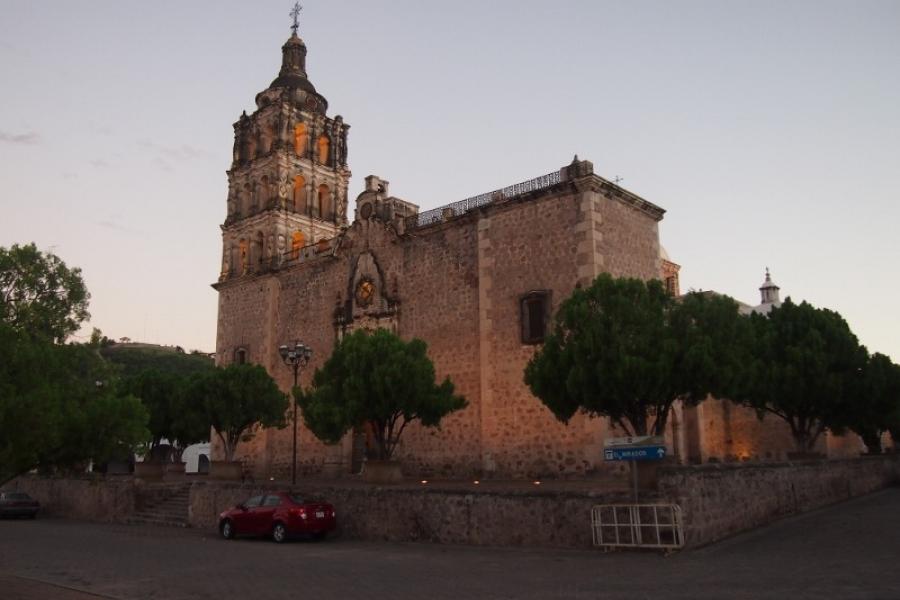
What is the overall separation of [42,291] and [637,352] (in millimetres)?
31379

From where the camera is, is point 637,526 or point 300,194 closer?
point 637,526

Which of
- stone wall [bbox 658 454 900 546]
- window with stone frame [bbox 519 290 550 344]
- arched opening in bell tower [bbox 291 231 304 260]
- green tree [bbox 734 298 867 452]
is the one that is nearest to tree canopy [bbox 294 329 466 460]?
window with stone frame [bbox 519 290 550 344]

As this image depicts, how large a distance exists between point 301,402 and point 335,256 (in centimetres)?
1060

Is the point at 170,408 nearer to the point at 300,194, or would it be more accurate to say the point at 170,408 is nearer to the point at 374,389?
the point at 374,389

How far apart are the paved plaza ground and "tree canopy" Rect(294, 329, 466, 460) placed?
178 inches

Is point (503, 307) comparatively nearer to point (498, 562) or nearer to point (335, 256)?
point (335, 256)

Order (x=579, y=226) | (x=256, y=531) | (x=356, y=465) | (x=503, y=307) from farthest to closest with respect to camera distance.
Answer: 1. (x=356, y=465)
2. (x=503, y=307)
3. (x=579, y=226)
4. (x=256, y=531)

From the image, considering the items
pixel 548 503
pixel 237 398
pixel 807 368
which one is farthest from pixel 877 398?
pixel 237 398

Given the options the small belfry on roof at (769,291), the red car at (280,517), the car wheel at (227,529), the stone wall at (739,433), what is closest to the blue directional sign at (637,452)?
the red car at (280,517)

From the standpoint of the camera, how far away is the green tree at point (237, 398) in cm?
2631

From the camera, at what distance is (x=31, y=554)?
49.2 feet

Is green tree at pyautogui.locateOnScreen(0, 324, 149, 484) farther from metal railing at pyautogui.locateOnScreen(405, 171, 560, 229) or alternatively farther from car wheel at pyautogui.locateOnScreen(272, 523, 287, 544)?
metal railing at pyautogui.locateOnScreen(405, 171, 560, 229)

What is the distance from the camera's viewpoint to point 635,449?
12938 millimetres

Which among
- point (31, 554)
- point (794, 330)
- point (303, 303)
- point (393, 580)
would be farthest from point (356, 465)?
point (393, 580)
